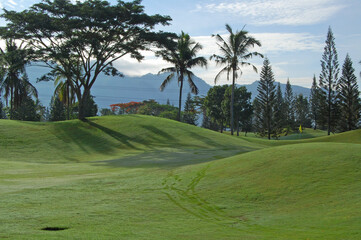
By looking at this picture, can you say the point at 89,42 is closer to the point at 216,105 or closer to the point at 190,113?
the point at 216,105

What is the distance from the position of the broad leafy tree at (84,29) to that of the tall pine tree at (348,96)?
44077 millimetres

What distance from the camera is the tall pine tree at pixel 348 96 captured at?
2544 inches

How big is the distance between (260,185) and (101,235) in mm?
6637

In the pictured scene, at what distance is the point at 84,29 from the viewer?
35531 millimetres

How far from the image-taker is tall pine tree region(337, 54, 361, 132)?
64625mm

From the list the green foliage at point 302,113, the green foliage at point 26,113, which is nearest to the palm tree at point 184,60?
the green foliage at point 26,113

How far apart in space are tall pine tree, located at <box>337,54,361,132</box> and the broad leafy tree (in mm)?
44077

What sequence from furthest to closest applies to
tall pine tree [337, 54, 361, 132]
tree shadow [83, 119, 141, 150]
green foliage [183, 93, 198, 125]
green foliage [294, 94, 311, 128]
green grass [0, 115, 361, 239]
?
1. green foliage [294, 94, 311, 128]
2. green foliage [183, 93, 198, 125]
3. tall pine tree [337, 54, 361, 132]
4. tree shadow [83, 119, 141, 150]
5. green grass [0, 115, 361, 239]

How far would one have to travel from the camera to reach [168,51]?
39.9 meters

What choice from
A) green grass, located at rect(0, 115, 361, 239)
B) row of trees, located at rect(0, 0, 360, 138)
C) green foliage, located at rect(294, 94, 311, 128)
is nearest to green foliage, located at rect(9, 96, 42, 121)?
row of trees, located at rect(0, 0, 360, 138)

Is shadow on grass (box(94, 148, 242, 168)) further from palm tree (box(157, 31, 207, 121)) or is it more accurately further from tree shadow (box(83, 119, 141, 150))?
palm tree (box(157, 31, 207, 121))

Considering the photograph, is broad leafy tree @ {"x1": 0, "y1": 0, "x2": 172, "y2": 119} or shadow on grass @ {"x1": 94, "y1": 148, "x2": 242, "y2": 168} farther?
broad leafy tree @ {"x1": 0, "y1": 0, "x2": 172, "y2": 119}

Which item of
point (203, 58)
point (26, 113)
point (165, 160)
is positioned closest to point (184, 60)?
point (203, 58)

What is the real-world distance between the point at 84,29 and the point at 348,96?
55.0 m
